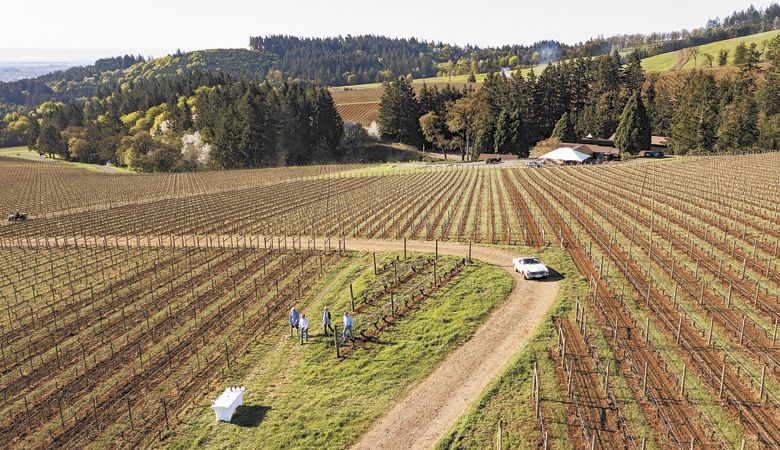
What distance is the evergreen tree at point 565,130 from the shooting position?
371ft

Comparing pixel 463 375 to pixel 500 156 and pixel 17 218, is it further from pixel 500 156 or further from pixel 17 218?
pixel 500 156

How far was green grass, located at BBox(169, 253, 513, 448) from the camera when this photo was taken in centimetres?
1828

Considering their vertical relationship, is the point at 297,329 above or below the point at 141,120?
below

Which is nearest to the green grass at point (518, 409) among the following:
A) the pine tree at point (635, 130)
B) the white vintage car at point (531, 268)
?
the white vintage car at point (531, 268)

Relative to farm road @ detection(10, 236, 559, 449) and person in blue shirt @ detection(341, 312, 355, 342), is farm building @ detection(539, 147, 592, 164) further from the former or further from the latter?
person in blue shirt @ detection(341, 312, 355, 342)

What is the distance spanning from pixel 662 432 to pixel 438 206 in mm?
39503

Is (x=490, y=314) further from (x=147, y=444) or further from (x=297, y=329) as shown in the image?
(x=147, y=444)

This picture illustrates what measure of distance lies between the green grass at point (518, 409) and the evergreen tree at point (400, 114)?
11359cm

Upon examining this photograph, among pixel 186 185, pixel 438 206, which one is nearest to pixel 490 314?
pixel 438 206

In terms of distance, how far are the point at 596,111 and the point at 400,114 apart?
158 feet

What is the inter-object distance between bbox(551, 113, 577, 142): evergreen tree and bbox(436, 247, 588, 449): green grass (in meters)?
98.0

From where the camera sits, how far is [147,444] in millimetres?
17969

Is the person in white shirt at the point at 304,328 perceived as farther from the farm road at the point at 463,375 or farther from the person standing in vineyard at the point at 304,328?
the farm road at the point at 463,375

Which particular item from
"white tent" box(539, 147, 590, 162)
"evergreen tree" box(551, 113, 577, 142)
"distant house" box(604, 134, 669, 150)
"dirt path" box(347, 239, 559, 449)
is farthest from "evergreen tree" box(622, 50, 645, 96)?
"dirt path" box(347, 239, 559, 449)
